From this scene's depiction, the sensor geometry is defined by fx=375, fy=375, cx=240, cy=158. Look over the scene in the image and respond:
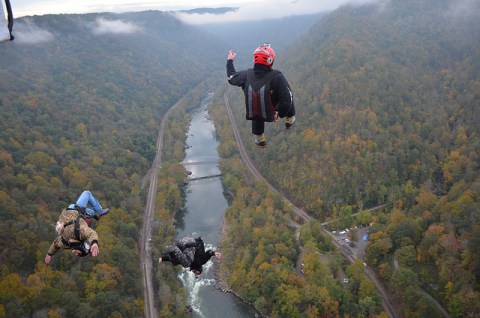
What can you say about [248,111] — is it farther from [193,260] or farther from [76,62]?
[76,62]

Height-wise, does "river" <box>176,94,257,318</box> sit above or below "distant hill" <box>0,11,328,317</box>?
below

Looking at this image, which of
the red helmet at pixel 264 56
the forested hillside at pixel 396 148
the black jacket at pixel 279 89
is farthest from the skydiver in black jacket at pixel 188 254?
the forested hillside at pixel 396 148

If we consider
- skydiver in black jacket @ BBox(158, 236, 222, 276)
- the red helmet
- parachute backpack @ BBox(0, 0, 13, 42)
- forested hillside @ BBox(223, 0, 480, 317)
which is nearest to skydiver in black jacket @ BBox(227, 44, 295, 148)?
the red helmet

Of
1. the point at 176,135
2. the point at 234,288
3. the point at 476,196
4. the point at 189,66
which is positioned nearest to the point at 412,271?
the point at 476,196

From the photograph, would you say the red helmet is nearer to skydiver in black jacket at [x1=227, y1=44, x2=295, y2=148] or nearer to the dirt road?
skydiver in black jacket at [x1=227, y1=44, x2=295, y2=148]

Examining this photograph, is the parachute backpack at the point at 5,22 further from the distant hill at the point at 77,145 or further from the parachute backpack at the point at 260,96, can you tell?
the distant hill at the point at 77,145

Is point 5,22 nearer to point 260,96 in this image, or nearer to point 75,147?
point 260,96
